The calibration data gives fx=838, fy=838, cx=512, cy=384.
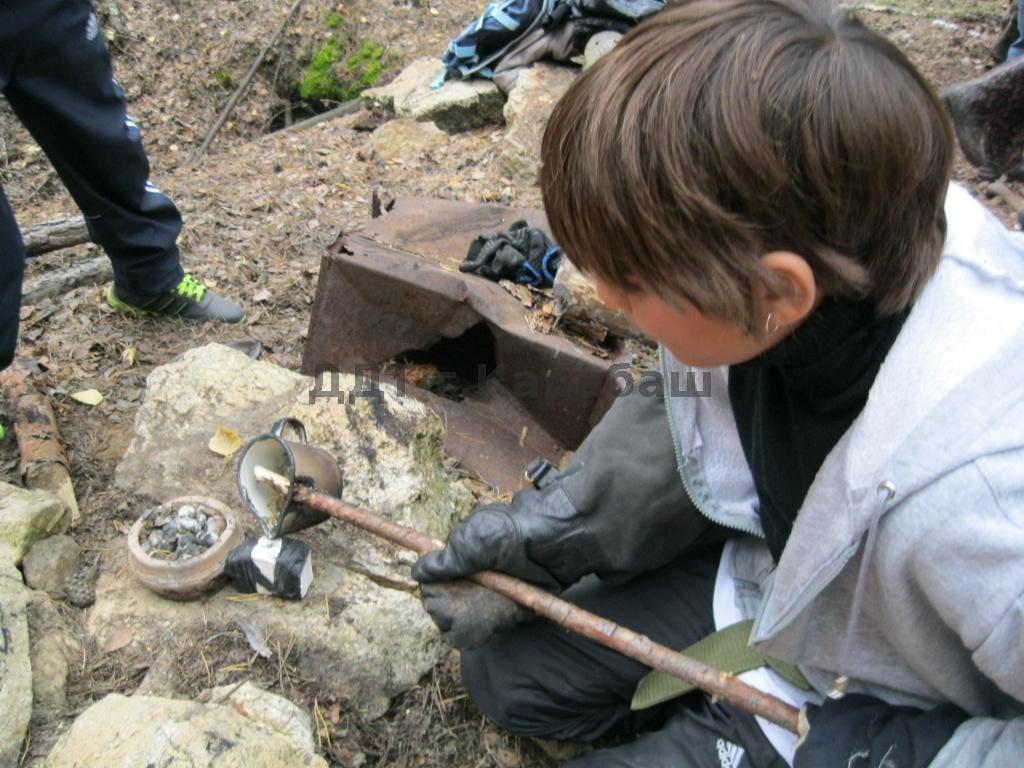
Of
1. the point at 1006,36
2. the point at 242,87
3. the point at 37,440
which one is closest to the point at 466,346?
the point at 37,440

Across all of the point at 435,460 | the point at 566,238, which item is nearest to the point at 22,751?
the point at 435,460

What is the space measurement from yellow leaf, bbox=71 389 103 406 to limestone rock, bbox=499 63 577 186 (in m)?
2.85

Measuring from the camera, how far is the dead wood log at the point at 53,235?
4012 mm

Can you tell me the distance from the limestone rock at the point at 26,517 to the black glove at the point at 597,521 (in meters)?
1.20

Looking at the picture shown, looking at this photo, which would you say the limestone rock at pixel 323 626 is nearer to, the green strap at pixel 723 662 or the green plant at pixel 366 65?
the green strap at pixel 723 662

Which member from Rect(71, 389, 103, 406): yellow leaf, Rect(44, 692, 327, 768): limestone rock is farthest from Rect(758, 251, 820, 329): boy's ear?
Rect(71, 389, 103, 406): yellow leaf

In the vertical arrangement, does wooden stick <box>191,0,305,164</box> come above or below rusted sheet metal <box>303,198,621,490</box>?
below

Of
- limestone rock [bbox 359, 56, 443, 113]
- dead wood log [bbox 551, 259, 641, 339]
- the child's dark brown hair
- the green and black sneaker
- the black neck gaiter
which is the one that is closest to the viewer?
the child's dark brown hair

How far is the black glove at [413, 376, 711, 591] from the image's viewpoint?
2.04m

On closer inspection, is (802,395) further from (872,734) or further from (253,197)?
(253,197)

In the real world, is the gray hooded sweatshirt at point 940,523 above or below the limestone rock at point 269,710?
above

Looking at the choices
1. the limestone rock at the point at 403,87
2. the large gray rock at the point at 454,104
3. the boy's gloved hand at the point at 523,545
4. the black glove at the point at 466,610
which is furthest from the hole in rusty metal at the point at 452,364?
the limestone rock at the point at 403,87

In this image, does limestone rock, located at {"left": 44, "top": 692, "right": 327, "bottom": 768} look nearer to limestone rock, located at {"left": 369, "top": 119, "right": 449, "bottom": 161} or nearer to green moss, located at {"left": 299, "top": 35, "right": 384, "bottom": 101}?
limestone rock, located at {"left": 369, "top": 119, "right": 449, "bottom": 161}

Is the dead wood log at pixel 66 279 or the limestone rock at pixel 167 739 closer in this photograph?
the limestone rock at pixel 167 739
